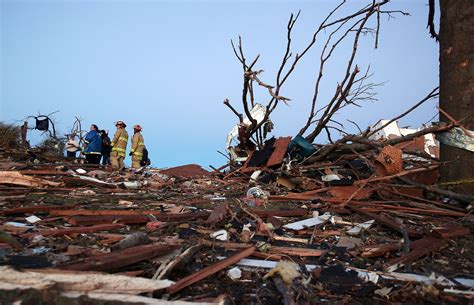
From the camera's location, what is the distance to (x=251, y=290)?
6.35 ft

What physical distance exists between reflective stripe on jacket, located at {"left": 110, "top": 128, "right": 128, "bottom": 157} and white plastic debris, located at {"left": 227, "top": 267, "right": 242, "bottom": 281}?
11.0m

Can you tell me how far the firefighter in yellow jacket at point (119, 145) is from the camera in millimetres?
12375

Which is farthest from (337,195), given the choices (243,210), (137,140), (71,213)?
(137,140)

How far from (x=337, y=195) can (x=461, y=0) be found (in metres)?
2.50

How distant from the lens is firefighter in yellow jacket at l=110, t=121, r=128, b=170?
12375 millimetres

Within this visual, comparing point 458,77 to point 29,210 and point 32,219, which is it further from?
point 29,210

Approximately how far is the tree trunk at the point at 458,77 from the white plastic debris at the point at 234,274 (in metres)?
2.93

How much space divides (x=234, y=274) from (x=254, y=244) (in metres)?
0.63

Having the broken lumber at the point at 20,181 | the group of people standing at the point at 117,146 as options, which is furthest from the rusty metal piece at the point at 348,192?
the group of people standing at the point at 117,146

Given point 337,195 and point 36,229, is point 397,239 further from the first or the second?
point 36,229

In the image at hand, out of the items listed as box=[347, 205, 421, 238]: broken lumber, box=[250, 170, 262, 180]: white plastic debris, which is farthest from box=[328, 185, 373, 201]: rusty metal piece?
box=[250, 170, 262, 180]: white plastic debris

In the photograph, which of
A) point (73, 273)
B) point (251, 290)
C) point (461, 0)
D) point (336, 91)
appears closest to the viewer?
point (73, 273)

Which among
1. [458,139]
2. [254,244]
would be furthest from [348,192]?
[254,244]

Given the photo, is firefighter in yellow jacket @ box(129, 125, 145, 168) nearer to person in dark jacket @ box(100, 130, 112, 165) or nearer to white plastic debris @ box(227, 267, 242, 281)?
person in dark jacket @ box(100, 130, 112, 165)
